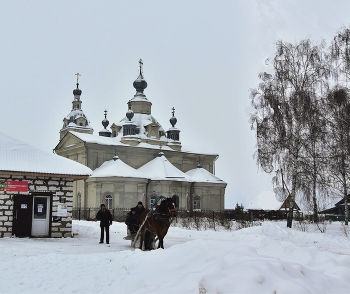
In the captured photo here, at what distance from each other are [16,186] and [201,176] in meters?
31.0

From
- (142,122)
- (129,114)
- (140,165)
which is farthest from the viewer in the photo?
(142,122)

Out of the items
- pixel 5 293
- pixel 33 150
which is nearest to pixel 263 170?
pixel 33 150

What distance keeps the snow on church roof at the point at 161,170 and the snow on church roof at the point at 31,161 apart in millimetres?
23341

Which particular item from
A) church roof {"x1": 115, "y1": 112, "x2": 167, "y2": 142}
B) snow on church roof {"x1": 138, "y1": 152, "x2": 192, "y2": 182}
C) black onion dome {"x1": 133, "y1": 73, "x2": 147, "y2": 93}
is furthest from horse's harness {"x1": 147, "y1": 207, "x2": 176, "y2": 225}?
black onion dome {"x1": 133, "y1": 73, "x2": 147, "y2": 93}

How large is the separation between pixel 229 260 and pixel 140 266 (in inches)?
102

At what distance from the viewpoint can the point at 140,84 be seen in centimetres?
5438

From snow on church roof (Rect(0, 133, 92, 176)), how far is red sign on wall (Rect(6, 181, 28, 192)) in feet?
2.06

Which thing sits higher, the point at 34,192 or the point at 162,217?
the point at 34,192

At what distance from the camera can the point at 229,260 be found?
7734mm

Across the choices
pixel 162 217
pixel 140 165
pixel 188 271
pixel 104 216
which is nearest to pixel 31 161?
pixel 104 216

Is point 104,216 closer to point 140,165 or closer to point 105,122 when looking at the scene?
point 140,165

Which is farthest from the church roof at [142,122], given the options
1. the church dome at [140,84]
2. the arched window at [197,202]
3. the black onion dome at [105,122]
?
the arched window at [197,202]

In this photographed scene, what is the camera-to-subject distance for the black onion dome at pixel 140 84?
54250 millimetres

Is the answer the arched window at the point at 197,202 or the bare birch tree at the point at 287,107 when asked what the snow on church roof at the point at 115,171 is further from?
the bare birch tree at the point at 287,107
